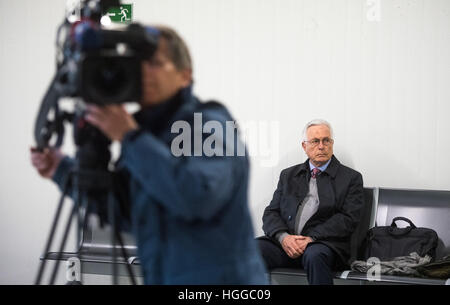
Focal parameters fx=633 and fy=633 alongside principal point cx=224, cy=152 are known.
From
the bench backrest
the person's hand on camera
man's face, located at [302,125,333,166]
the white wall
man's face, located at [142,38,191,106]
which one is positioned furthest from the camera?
the white wall

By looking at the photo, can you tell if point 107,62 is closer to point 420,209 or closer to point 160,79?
point 160,79

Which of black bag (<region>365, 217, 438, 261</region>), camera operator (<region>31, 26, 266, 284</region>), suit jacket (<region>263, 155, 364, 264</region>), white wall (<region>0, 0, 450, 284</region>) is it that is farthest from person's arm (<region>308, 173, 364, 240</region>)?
camera operator (<region>31, 26, 266, 284</region>)

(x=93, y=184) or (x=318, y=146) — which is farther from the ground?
(x=93, y=184)

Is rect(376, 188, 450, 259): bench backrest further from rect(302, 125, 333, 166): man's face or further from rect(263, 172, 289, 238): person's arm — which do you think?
rect(263, 172, 289, 238): person's arm

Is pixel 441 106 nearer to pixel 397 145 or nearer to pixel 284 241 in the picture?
pixel 397 145

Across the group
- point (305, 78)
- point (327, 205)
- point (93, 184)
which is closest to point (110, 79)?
point (93, 184)

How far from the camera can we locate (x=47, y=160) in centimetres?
162

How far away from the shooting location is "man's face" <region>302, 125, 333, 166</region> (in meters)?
3.88

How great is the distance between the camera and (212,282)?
141 cm

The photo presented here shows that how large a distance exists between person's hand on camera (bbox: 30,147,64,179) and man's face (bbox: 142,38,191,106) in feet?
1.12

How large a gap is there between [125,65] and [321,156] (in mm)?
→ 2669

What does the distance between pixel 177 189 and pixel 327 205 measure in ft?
8.43
